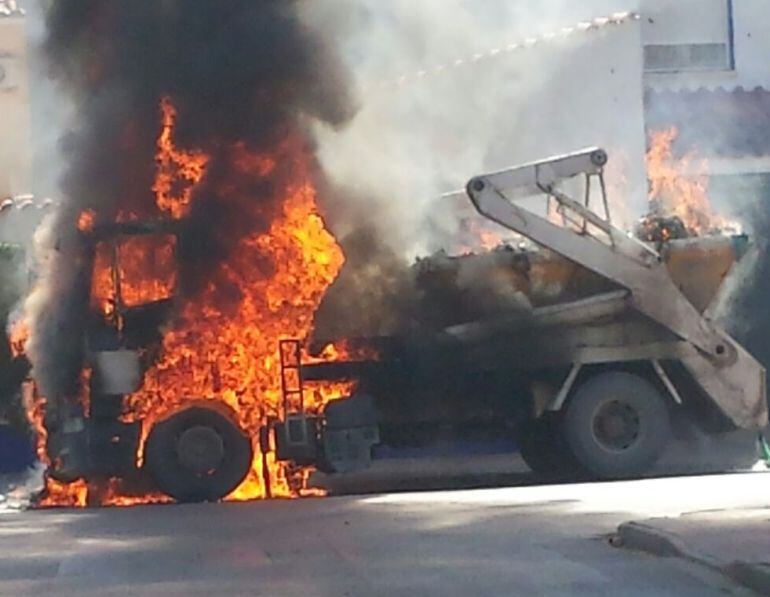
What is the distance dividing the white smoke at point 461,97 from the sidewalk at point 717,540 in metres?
Result: 6.86

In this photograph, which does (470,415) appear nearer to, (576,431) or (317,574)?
(576,431)

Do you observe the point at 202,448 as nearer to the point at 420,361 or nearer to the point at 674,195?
the point at 420,361

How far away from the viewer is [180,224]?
740 inches

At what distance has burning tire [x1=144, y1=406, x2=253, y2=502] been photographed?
17641mm

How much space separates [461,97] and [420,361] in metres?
9.20

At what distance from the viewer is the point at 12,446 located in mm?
22609

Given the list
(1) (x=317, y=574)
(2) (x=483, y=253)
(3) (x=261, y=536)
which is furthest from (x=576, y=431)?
(1) (x=317, y=574)

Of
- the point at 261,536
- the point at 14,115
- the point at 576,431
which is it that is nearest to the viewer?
the point at 261,536

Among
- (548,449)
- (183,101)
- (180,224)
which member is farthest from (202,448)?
(183,101)

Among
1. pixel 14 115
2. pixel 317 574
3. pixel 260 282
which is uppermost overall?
pixel 14 115

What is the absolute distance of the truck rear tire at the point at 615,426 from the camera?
19.0 m

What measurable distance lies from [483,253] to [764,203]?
8.41 m

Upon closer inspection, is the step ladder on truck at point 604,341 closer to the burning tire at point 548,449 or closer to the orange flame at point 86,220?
the burning tire at point 548,449

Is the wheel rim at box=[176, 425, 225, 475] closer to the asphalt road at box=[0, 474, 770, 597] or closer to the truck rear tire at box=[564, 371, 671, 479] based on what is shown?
the asphalt road at box=[0, 474, 770, 597]
